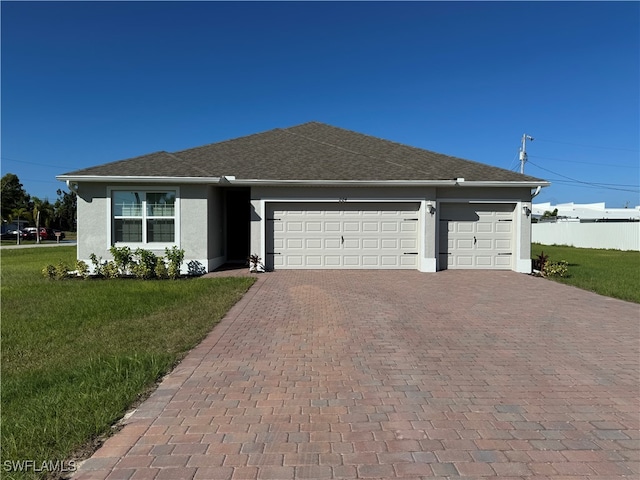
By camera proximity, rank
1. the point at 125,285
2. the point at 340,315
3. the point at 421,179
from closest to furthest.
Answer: the point at 340,315 → the point at 125,285 → the point at 421,179

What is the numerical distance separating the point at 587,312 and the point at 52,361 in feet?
28.7

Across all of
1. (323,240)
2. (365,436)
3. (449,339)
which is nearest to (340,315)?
(449,339)

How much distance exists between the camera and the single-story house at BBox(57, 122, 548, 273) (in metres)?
12.1

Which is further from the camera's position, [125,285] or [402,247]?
[402,247]

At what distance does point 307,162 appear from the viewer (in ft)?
46.8

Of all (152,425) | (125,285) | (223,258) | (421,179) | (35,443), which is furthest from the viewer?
(223,258)

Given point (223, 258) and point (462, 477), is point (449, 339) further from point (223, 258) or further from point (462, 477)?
point (223, 258)

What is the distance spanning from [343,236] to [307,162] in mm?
3178

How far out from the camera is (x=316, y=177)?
42.2 feet

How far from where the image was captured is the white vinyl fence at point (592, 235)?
1028 inches

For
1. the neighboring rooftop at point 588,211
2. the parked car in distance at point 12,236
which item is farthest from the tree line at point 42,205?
the neighboring rooftop at point 588,211

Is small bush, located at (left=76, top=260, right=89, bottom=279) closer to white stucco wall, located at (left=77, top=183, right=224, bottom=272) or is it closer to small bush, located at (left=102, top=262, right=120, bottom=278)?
white stucco wall, located at (left=77, top=183, right=224, bottom=272)

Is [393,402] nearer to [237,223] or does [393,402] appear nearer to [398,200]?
[398,200]

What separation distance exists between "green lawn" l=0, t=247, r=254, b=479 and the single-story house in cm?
280
